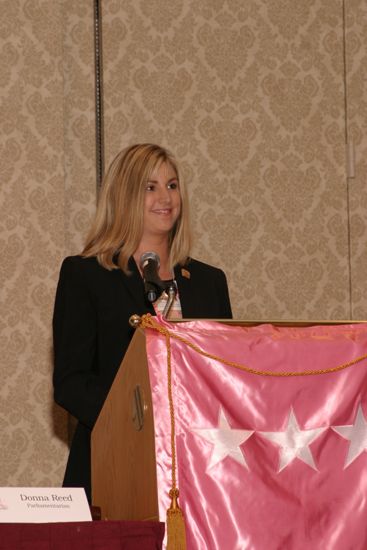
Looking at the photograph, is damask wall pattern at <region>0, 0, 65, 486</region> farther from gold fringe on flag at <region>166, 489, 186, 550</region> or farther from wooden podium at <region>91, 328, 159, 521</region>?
gold fringe on flag at <region>166, 489, 186, 550</region>

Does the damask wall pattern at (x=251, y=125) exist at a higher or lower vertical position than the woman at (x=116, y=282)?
higher

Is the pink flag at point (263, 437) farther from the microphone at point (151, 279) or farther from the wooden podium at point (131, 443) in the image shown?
the microphone at point (151, 279)

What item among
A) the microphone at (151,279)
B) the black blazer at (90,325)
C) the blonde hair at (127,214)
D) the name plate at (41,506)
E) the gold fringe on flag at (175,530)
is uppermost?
the blonde hair at (127,214)

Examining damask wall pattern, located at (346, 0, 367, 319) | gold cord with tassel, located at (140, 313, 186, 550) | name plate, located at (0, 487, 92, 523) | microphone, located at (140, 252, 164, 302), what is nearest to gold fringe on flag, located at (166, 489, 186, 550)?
gold cord with tassel, located at (140, 313, 186, 550)

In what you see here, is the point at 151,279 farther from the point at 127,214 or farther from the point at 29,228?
the point at 29,228

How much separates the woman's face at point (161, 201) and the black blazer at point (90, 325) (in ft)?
0.54

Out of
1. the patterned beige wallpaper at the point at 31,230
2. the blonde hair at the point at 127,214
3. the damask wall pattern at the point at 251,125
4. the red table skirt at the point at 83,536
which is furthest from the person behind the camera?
the damask wall pattern at the point at 251,125

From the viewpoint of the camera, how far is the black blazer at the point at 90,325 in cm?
298

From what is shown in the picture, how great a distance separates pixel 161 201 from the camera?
3.45m

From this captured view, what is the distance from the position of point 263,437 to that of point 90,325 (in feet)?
4.35

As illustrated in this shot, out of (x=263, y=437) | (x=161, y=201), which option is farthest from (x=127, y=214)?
(x=263, y=437)

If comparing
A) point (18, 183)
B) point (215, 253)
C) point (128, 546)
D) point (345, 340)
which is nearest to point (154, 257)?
point (345, 340)

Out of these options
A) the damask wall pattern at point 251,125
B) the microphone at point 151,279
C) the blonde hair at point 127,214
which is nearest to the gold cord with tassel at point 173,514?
the microphone at point 151,279

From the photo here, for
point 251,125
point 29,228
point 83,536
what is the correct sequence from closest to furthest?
point 83,536
point 29,228
point 251,125
